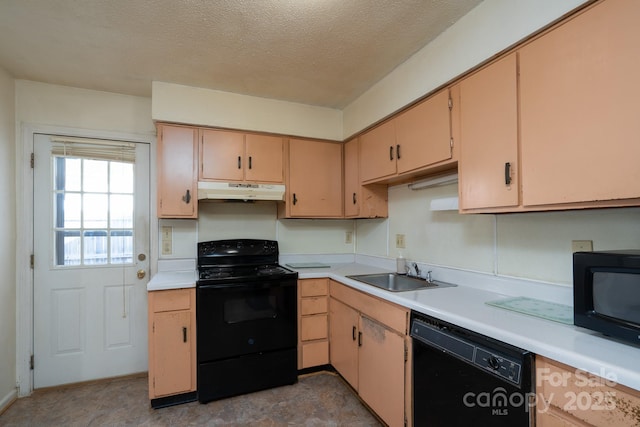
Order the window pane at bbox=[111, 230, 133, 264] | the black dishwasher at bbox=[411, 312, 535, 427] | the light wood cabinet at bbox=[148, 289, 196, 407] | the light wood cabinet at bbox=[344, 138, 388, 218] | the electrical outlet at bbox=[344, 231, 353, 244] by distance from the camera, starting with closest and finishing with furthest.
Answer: the black dishwasher at bbox=[411, 312, 535, 427] < the light wood cabinet at bbox=[148, 289, 196, 407] < the window pane at bbox=[111, 230, 133, 264] < the light wood cabinet at bbox=[344, 138, 388, 218] < the electrical outlet at bbox=[344, 231, 353, 244]

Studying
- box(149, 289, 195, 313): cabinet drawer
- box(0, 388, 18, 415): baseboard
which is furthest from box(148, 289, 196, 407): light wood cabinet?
box(0, 388, 18, 415): baseboard

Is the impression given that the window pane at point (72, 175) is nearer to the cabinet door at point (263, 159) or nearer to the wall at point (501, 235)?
the cabinet door at point (263, 159)

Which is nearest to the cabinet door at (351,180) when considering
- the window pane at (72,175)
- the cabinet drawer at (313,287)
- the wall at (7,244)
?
the cabinet drawer at (313,287)

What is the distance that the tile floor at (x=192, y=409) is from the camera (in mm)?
2006

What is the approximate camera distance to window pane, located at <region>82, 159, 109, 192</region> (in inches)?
101

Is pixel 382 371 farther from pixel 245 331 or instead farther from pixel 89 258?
pixel 89 258

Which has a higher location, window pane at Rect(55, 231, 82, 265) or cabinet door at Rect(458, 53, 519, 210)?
cabinet door at Rect(458, 53, 519, 210)

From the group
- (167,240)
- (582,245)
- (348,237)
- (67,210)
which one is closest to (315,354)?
(348,237)

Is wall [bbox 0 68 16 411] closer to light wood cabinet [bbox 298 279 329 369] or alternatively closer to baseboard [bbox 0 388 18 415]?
baseboard [bbox 0 388 18 415]

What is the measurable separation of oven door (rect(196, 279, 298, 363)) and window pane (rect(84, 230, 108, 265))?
3.56 ft

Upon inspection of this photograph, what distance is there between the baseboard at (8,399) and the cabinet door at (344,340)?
2.41 m

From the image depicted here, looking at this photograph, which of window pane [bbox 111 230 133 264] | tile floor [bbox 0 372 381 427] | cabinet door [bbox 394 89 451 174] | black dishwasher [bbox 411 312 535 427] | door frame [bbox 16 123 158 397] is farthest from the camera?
window pane [bbox 111 230 133 264]

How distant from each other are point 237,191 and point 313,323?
1298mm

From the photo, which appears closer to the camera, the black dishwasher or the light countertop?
the light countertop
